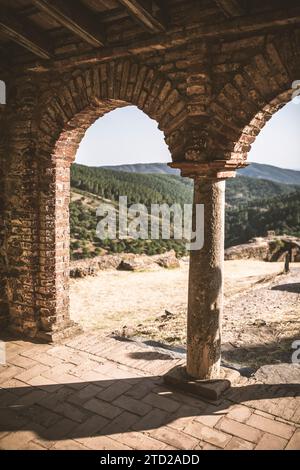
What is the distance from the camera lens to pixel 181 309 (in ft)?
31.3

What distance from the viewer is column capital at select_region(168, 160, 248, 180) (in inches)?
152

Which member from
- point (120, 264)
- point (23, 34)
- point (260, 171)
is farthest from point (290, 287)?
point (260, 171)

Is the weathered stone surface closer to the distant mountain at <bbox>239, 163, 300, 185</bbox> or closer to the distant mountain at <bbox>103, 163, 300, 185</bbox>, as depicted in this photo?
the distant mountain at <bbox>103, 163, 300, 185</bbox>

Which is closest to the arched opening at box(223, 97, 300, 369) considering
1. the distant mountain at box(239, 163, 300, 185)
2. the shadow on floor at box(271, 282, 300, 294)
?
the shadow on floor at box(271, 282, 300, 294)

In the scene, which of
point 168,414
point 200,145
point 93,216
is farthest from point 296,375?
point 93,216

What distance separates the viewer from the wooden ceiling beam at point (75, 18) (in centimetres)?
372

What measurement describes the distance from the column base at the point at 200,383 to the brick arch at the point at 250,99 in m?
2.40

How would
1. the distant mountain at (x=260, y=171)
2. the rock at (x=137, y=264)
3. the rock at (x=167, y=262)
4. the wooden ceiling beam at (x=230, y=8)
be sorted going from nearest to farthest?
1. the wooden ceiling beam at (x=230, y=8)
2. the rock at (x=137, y=264)
3. the rock at (x=167, y=262)
4. the distant mountain at (x=260, y=171)

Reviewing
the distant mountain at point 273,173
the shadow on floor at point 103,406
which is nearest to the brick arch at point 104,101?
the shadow on floor at point 103,406

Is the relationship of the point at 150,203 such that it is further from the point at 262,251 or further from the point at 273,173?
the point at 273,173

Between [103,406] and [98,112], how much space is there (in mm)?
3571

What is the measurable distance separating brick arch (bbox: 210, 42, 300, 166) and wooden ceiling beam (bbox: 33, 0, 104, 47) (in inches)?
60.9

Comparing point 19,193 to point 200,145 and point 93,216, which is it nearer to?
point 200,145

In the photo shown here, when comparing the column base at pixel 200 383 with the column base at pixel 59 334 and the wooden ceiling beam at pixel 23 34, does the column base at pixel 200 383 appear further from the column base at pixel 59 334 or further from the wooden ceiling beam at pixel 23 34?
the wooden ceiling beam at pixel 23 34
